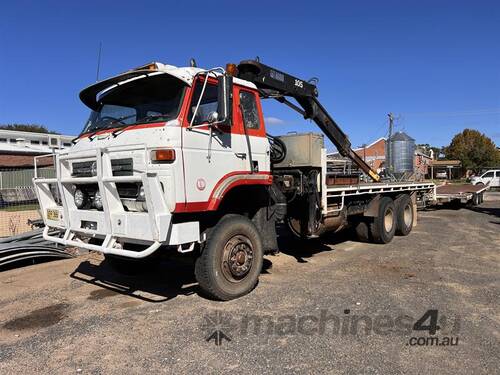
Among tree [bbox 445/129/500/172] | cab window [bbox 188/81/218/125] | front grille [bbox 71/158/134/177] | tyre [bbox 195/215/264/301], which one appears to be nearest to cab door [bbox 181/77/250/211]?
cab window [bbox 188/81/218/125]

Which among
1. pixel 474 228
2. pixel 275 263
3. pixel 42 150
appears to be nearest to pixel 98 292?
pixel 275 263

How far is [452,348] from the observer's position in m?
4.15

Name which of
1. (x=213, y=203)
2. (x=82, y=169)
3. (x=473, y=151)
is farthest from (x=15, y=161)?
(x=473, y=151)

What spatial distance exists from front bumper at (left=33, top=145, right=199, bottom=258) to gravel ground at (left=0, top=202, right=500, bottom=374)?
0.89 m

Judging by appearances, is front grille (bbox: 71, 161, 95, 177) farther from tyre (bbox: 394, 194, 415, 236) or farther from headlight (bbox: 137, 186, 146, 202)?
tyre (bbox: 394, 194, 415, 236)

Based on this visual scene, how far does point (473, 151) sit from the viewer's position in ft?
217

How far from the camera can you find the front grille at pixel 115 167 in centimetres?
487

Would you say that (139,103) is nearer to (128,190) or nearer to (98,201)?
(128,190)

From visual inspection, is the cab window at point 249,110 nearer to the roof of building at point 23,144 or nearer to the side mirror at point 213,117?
the side mirror at point 213,117

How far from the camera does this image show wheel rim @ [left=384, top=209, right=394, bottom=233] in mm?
10086

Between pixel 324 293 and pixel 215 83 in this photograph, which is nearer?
pixel 215 83

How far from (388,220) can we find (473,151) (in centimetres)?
6425

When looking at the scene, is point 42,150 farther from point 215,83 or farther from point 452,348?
point 452,348

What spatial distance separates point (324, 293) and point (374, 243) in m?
4.49
